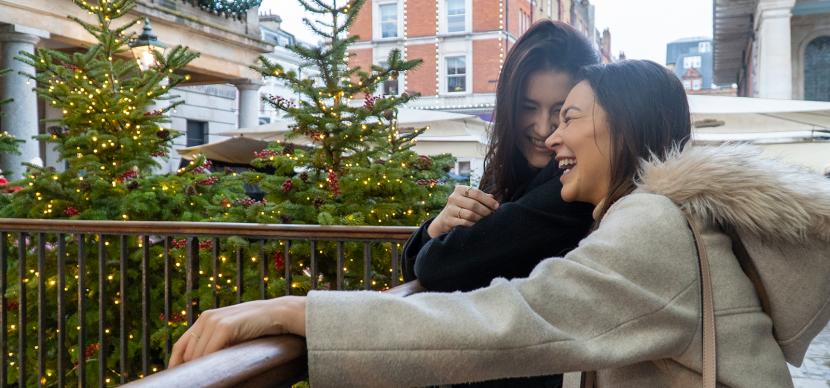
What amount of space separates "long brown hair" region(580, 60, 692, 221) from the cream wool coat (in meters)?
0.15

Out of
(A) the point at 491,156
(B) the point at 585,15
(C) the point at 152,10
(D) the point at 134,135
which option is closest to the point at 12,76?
(C) the point at 152,10

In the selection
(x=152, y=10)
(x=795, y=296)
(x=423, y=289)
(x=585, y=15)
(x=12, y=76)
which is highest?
(x=585, y=15)

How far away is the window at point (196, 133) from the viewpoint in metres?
22.6

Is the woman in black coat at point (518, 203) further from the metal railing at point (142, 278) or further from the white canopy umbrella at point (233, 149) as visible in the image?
the white canopy umbrella at point (233, 149)

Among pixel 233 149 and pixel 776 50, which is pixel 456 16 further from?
pixel 233 149

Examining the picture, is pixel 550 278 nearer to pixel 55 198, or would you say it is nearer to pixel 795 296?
pixel 795 296

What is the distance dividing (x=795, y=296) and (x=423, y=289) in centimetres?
99

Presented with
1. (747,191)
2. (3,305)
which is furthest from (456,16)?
(747,191)

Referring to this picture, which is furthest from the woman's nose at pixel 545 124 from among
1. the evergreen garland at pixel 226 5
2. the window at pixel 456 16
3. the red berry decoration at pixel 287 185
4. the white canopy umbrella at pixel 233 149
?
the window at pixel 456 16

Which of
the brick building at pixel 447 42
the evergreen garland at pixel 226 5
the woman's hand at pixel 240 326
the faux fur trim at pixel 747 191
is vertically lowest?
the woman's hand at pixel 240 326

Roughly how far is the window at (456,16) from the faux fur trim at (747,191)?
3783cm

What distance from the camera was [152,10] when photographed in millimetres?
16297

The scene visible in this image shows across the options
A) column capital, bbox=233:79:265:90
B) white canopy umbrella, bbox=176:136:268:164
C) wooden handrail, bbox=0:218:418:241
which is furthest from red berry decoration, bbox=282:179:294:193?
column capital, bbox=233:79:265:90

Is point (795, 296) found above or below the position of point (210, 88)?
below
